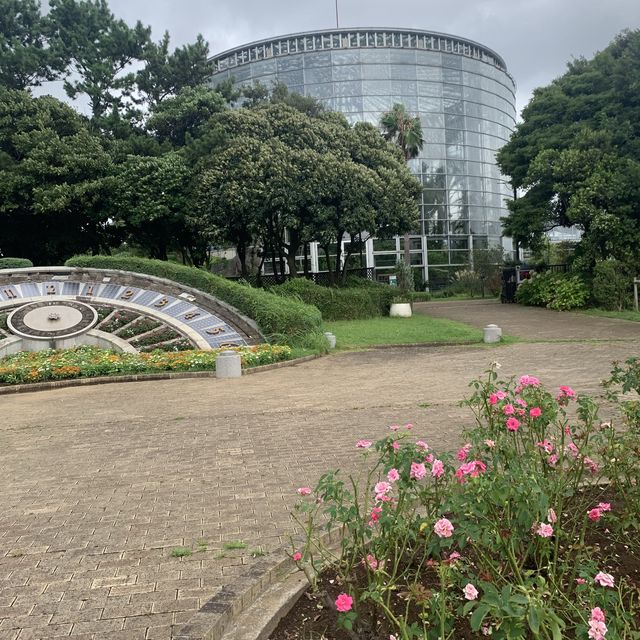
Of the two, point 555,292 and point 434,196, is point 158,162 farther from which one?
point 434,196

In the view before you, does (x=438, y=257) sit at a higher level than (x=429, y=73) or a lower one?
lower

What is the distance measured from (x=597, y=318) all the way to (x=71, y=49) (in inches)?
1055

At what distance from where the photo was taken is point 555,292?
25.0 meters

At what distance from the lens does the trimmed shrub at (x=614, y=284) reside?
70.9 feet

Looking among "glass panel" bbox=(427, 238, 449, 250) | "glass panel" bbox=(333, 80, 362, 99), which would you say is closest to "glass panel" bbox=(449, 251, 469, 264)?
"glass panel" bbox=(427, 238, 449, 250)

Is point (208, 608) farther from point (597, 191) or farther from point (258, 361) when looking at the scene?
point (597, 191)

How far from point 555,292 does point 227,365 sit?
60.7 feet

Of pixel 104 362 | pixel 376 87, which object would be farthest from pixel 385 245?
pixel 104 362

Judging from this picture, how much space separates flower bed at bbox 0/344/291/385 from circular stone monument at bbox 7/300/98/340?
2.47 ft

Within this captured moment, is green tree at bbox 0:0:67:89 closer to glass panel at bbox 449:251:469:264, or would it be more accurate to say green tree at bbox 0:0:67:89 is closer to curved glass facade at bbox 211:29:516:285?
curved glass facade at bbox 211:29:516:285

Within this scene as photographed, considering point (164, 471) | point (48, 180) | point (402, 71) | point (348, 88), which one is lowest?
point (164, 471)

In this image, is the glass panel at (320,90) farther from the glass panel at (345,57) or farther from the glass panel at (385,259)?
the glass panel at (385,259)

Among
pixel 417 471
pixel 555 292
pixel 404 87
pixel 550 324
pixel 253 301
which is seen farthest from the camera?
pixel 404 87

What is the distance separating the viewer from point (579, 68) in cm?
2636
